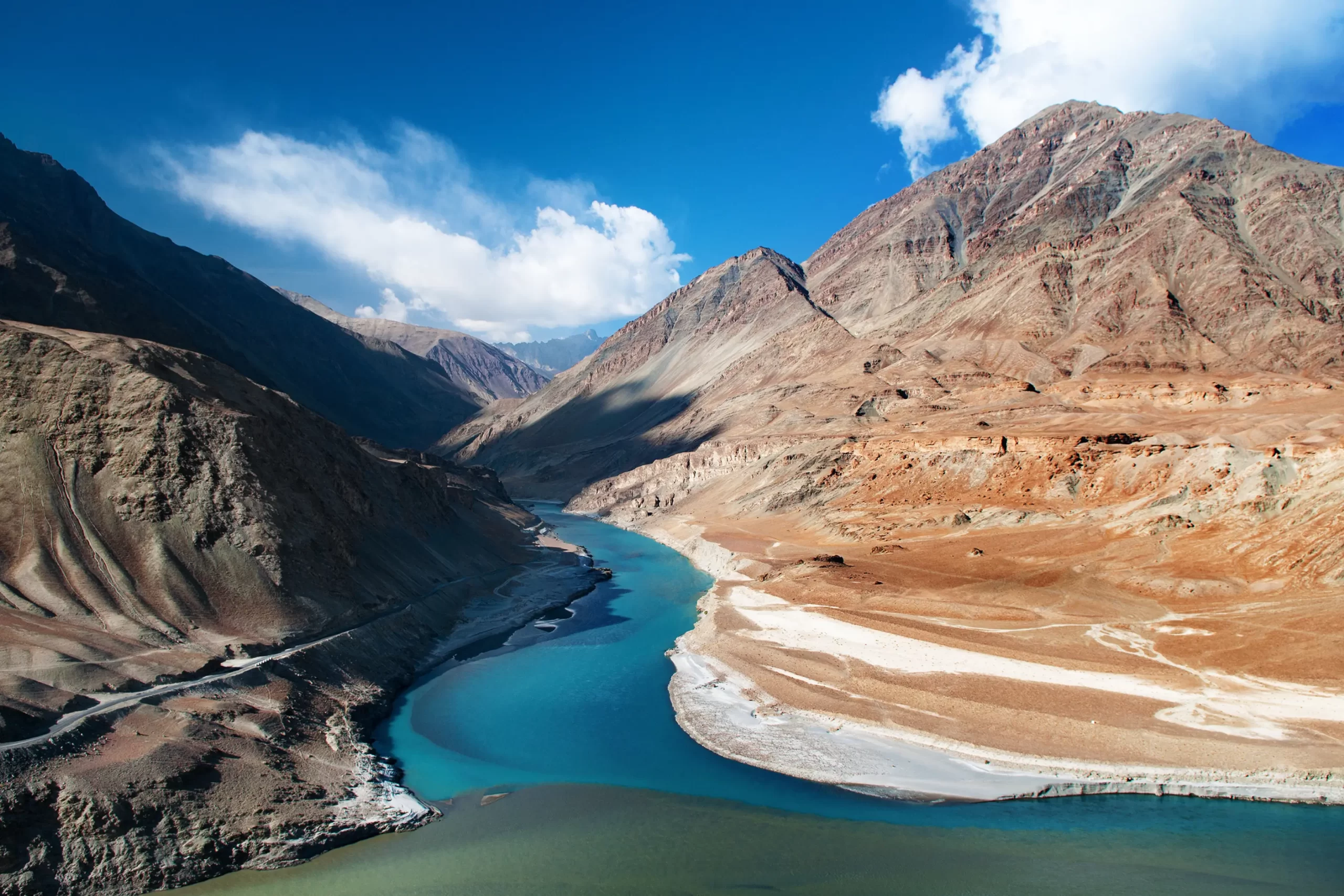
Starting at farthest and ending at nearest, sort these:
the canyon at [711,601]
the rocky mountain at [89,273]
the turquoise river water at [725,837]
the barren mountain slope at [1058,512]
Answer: the rocky mountain at [89,273]
the barren mountain slope at [1058,512]
the canyon at [711,601]
the turquoise river water at [725,837]

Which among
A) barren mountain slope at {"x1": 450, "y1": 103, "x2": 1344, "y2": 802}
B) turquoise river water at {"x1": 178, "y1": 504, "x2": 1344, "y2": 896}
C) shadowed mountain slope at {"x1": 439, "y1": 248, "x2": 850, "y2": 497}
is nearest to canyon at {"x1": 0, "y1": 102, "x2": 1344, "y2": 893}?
barren mountain slope at {"x1": 450, "y1": 103, "x2": 1344, "y2": 802}

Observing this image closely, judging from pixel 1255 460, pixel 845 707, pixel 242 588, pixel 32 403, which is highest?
pixel 1255 460

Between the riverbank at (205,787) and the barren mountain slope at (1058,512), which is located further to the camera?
the barren mountain slope at (1058,512)

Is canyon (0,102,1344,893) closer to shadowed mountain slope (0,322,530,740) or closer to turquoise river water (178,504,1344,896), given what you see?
shadowed mountain slope (0,322,530,740)

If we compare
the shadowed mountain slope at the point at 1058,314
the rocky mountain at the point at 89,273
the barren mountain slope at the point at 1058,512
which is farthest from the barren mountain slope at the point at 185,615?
the shadowed mountain slope at the point at 1058,314

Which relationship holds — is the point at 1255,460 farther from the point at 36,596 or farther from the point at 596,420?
the point at 596,420

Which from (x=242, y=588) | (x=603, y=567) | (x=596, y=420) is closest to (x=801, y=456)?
(x=603, y=567)

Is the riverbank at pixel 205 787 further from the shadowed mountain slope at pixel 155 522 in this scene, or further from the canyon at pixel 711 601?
the shadowed mountain slope at pixel 155 522
